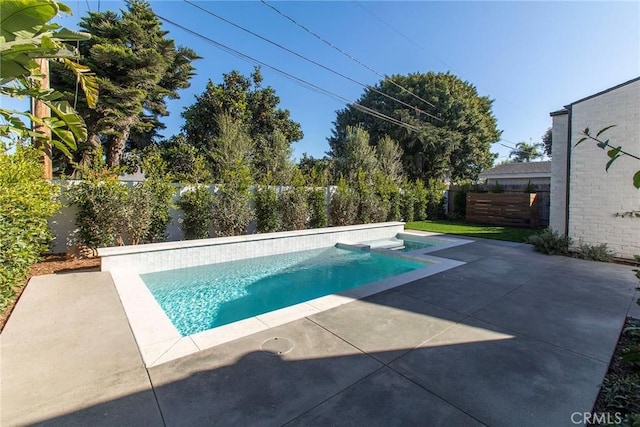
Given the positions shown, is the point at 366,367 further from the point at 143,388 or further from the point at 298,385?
the point at 143,388

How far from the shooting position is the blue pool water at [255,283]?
481cm

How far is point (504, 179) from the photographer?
25094 mm

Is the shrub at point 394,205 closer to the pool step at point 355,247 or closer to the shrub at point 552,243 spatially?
the pool step at point 355,247

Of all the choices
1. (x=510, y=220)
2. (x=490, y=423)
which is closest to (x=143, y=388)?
(x=490, y=423)

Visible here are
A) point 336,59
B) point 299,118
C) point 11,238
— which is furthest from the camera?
point 299,118

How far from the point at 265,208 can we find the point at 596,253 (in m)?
8.60

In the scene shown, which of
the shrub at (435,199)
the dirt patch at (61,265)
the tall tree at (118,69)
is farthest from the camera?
the shrub at (435,199)

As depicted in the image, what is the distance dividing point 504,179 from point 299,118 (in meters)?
18.1

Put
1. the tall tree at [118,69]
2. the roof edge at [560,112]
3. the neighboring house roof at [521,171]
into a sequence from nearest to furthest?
1. the roof edge at [560,112]
2. the tall tree at [118,69]
3. the neighboring house roof at [521,171]

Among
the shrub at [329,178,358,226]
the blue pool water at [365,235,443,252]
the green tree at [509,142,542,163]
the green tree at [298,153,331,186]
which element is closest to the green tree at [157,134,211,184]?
the green tree at [298,153,331,186]

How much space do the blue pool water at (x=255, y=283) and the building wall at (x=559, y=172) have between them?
4.40 metres

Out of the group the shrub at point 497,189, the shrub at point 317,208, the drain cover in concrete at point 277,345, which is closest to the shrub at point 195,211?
the shrub at point 317,208

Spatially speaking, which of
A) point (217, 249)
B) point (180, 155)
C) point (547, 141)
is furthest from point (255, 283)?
point (547, 141)

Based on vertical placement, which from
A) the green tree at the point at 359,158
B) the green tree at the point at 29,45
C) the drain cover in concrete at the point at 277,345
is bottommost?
the drain cover in concrete at the point at 277,345
